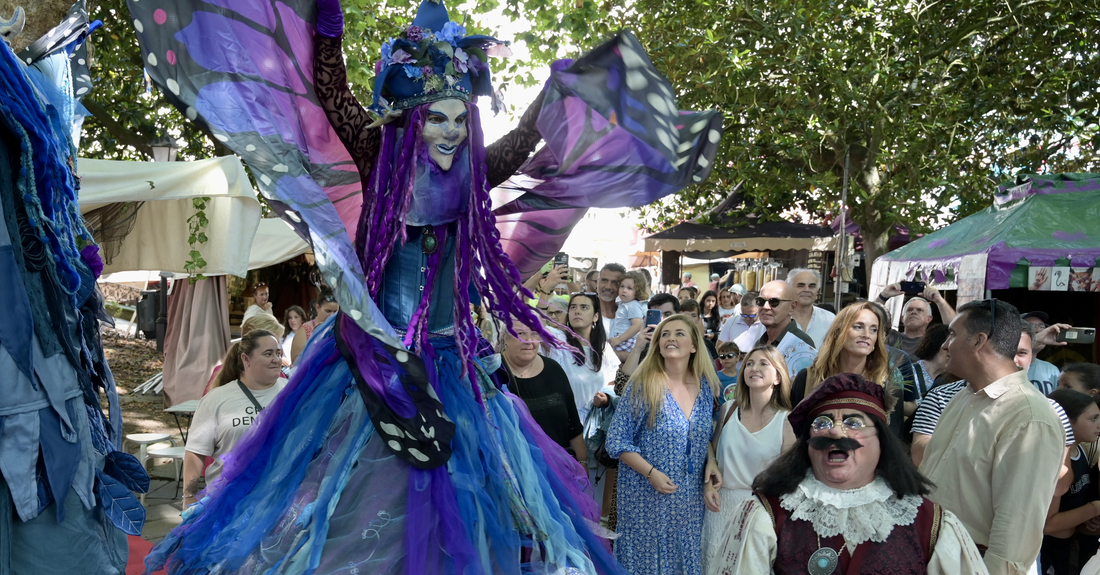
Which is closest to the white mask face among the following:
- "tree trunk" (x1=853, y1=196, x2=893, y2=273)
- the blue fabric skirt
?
the blue fabric skirt

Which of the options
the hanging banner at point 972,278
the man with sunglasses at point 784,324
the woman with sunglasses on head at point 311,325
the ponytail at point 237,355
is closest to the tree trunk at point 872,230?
the hanging banner at point 972,278

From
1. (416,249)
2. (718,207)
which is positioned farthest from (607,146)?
(718,207)

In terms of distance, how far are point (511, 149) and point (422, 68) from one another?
386 millimetres

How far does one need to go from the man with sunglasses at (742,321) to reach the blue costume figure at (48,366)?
617 centimetres

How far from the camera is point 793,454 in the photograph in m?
2.93

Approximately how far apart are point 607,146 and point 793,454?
116 cm

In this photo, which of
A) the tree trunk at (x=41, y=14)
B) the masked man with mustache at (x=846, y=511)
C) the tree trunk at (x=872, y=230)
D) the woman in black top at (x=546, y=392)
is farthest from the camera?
the tree trunk at (x=872, y=230)

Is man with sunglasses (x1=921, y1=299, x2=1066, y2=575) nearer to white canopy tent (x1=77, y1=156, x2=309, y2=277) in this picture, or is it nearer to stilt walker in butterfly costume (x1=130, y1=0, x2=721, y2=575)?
stilt walker in butterfly costume (x1=130, y1=0, x2=721, y2=575)

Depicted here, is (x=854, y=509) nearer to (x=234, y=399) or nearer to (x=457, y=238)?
(x=457, y=238)

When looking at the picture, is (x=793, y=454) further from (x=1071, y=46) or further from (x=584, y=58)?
(x=1071, y=46)

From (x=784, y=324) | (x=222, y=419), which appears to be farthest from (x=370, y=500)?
(x=784, y=324)

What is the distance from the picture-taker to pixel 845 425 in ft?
9.25

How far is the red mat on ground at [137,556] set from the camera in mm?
4340

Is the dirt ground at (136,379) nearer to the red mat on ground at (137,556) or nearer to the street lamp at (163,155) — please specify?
the street lamp at (163,155)
